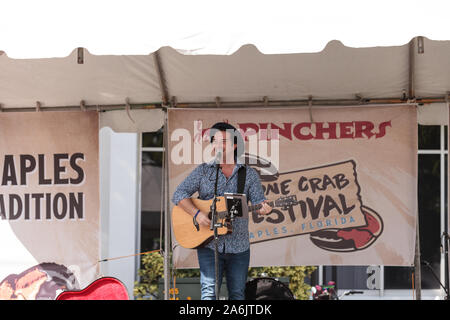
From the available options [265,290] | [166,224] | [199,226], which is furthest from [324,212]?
[166,224]

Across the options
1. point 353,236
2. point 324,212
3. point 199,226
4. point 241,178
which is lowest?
point 353,236

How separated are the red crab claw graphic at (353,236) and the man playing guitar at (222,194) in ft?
3.95

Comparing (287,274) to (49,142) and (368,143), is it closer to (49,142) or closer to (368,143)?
(368,143)

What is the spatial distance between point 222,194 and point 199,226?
1.21 ft

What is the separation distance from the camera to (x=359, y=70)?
550 cm

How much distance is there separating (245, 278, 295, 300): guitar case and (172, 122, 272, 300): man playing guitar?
0.39 m

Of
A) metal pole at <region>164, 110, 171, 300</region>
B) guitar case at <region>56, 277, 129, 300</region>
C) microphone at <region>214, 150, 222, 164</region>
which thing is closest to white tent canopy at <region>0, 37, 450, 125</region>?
metal pole at <region>164, 110, 171, 300</region>

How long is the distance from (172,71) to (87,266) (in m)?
2.10

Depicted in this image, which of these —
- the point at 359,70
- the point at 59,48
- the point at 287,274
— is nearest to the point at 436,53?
the point at 359,70

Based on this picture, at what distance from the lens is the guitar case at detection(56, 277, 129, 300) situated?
15.6 feet

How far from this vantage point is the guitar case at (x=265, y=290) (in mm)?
5296

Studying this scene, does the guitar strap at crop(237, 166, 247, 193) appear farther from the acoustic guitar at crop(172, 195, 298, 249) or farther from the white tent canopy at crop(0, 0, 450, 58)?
the white tent canopy at crop(0, 0, 450, 58)

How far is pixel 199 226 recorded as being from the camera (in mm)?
5156

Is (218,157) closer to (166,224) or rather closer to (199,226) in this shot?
(199,226)
